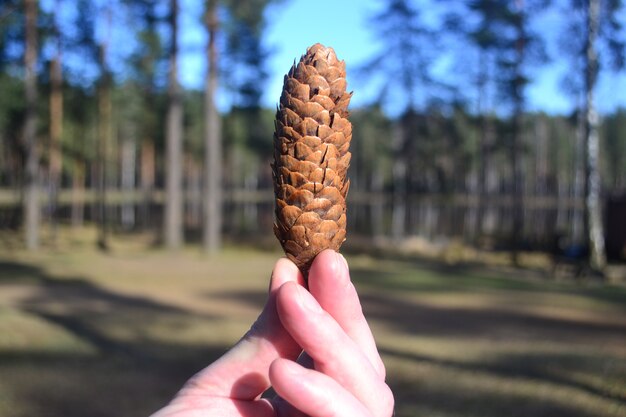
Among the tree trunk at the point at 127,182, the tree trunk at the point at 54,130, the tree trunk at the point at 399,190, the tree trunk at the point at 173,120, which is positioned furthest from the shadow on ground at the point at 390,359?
the tree trunk at the point at 127,182

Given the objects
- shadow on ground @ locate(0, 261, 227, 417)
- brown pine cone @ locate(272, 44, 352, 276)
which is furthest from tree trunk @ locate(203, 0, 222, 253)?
brown pine cone @ locate(272, 44, 352, 276)

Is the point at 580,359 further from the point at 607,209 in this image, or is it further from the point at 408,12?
the point at 408,12

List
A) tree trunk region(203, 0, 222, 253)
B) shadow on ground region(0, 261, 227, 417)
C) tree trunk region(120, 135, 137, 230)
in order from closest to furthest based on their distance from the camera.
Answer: shadow on ground region(0, 261, 227, 417), tree trunk region(203, 0, 222, 253), tree trunk region(120, 135, 137, 230)

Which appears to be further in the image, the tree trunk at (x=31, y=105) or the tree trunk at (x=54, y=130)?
the tree trunk at (x=54, y=130)

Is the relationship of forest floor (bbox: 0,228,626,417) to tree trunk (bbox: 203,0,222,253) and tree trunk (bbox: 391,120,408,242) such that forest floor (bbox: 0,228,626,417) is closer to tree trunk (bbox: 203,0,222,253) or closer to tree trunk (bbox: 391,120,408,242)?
tree trunk (bbox: 203,0,222,253)

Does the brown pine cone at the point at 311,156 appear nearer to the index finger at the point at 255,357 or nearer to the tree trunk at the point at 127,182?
the index finger at the point at 255,357

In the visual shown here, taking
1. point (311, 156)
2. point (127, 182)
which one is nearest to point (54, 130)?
point (127, 182)

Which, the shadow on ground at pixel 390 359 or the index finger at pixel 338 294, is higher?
the index finger at pixel 338 294

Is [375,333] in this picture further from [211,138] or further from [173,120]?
[211,138]
